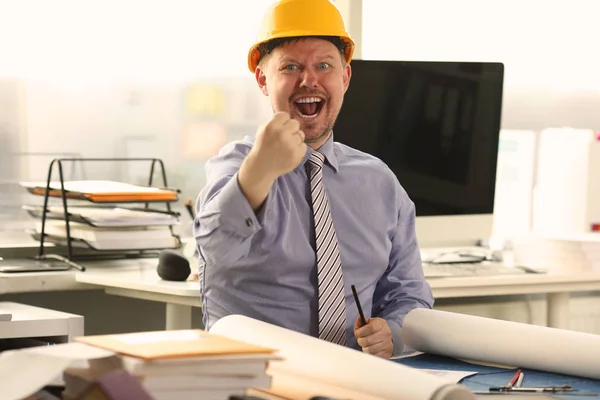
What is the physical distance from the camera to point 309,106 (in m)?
2.16

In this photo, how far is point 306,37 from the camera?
2133 millimetres

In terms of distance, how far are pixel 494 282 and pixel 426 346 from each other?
108 cm

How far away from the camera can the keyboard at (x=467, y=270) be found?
2826 millimetres

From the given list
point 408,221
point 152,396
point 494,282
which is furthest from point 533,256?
point 152,396

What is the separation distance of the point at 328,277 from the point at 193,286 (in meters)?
0.54

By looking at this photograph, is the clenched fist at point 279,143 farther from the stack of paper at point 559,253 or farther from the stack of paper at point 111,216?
the stack of paper at point 559,253

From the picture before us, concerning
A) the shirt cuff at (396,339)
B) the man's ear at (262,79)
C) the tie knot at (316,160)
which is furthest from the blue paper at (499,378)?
the man's ear at (262,79)

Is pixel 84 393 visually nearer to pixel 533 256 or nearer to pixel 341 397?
pixel 341 397

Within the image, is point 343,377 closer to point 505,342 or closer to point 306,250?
point 505,342

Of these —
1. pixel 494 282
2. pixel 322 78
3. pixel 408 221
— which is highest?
pixel 322 78

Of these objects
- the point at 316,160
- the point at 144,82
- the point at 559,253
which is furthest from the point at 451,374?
the point at 144,82

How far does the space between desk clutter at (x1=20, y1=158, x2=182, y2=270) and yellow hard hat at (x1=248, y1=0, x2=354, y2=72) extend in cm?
83

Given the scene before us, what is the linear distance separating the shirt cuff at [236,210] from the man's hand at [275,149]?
0.05 meters

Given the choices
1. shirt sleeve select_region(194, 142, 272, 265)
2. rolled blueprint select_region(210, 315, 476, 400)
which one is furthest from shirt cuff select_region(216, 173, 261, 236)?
rolled blueprint select_region(210, 315, 476, 400)
